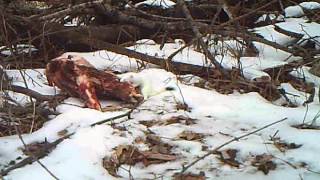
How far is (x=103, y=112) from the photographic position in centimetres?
278

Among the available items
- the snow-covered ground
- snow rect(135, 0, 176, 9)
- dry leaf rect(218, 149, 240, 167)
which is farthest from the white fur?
snow rect(135, 0, 176, 9)

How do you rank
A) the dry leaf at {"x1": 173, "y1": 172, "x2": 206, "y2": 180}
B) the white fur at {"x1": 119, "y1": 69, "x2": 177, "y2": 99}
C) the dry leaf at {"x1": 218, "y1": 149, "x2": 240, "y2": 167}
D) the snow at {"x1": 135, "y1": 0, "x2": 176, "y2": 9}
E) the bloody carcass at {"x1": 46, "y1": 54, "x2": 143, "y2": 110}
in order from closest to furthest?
the dry leaf at {"x1": 173, "y1": 172, "x2": 206, "y2": 180}
the dry leaf at {"x1": 218, "y1": 149, "x2": 240, "y2": 167}
the bloody carcass at {"x1": 46, "y1": 54, "x2": 143, "y2": 110}
the white fur at {"x1": 119, "y1": 69, "x2": 177, "y2": 99}
the snow at {"x1": 135, "y1": 0, "x2": 176, "y2": 9}

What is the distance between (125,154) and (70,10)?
59.2 inches

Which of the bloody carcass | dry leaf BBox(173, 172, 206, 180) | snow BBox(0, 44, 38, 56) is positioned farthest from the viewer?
snow BBox(0, 44, 38, 56)

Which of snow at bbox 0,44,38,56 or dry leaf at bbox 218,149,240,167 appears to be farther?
snow at bbox 0,44,38,56

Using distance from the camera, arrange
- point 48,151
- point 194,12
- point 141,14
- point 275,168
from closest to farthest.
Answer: point 275,168
point 48,151
point 141,14
point 194,12

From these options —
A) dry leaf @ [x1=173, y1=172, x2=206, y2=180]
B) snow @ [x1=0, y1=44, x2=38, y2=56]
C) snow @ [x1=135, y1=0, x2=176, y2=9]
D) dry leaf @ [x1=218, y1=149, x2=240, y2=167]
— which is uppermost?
snow @ [x1=135, y1=0, x2=176, y2=9]

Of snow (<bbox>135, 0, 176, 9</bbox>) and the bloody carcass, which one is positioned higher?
snow (<bbox>135, 0, 176, 9</bbox>)

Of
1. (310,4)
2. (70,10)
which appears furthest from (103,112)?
(310,4)

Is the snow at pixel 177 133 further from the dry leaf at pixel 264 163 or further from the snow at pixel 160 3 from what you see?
the snow at pixel 160 3

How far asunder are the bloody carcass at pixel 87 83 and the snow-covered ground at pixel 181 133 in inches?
2.3

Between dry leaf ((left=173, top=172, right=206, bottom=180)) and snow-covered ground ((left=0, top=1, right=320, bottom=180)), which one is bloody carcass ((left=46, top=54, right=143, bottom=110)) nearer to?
snow-covered ground ((left=0, top=1, right=320, bottom=180))

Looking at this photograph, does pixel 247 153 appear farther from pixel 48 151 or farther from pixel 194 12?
pixel 194 12

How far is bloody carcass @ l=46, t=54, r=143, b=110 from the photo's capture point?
296cm
